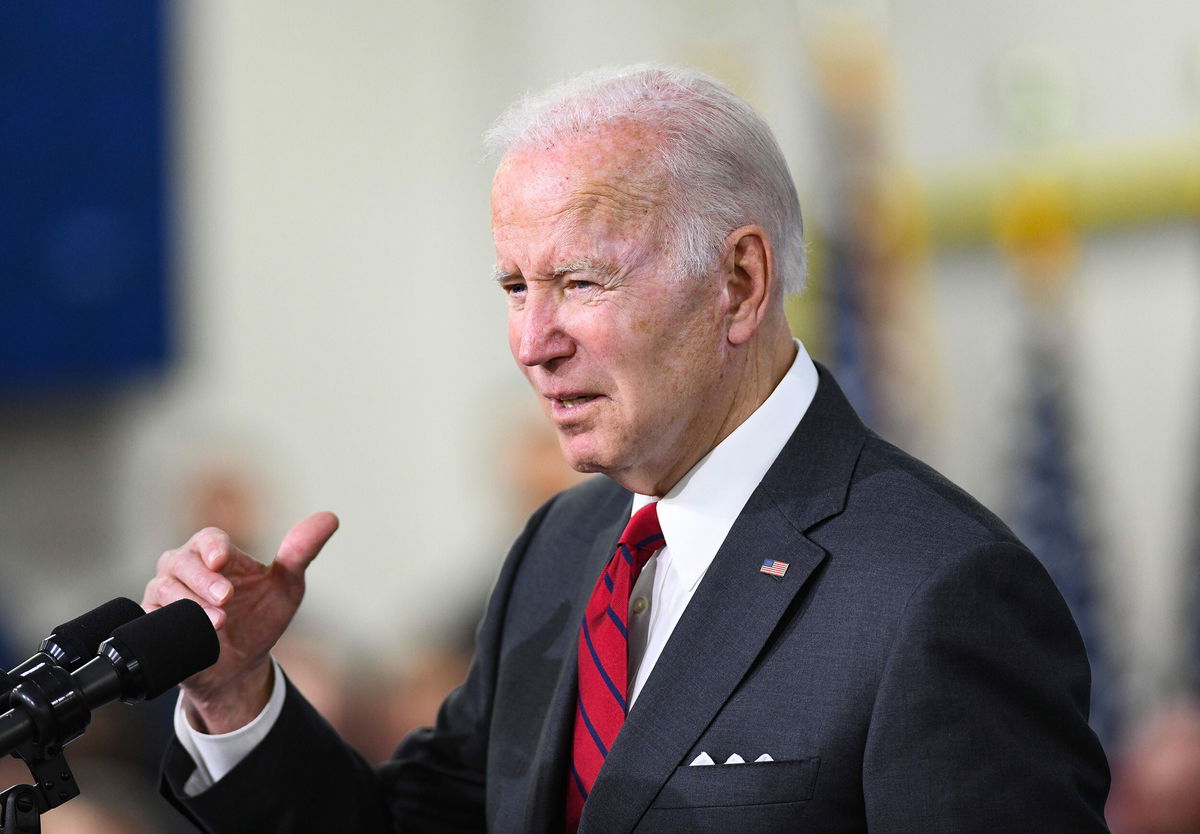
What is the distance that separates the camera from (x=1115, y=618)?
204 inches

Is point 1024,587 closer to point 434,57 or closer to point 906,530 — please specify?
point 906,530

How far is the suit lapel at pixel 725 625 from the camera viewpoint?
1.59m

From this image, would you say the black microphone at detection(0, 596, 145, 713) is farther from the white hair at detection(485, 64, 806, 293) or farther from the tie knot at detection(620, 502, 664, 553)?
the white hair at detection(485, 64, 806, 293)

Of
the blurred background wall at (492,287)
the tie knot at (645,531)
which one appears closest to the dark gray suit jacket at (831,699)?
the tie knot at (645,531)

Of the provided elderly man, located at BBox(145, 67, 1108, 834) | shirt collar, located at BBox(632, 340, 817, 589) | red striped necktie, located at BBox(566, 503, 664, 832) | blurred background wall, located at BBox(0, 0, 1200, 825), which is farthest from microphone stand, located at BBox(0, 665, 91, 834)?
blurred background wall, located at BBox(0, 0, 1200, 825)

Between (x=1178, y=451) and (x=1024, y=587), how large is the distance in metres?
4.11

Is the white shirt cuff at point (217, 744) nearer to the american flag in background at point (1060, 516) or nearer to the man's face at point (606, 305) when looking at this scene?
the man's face at point (606, 305)

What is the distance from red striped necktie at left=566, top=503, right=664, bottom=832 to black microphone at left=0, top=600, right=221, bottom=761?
1.56ft

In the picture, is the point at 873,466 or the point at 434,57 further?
the point at 434,57

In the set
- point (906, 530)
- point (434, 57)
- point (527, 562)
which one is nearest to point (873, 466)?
point (906, 530)

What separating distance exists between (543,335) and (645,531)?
0.31 m

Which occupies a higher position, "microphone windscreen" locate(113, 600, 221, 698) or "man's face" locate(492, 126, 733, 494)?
"man's face" locate(492, 126, 733, 494)

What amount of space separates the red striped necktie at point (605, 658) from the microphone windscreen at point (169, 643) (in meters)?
0.48

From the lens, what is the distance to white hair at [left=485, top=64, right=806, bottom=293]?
166cm
